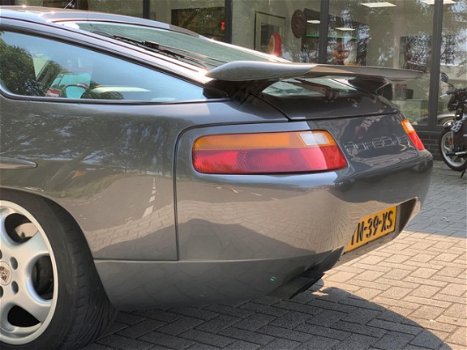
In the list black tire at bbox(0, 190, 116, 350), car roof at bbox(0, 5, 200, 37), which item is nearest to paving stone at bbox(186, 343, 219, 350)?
black tire at bbox(0, 190, 116, 350)

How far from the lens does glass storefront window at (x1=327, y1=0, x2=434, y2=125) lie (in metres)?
9.99

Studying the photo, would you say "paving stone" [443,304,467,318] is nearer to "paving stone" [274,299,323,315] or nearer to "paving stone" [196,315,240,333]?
"paving stone" [274,299,323,315]

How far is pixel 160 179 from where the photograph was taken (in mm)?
2227

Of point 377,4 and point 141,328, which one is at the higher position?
point 377,4

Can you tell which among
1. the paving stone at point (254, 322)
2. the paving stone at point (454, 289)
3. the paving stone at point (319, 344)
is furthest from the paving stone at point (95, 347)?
the paving stone at point (454, 289)

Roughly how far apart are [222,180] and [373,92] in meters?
1.29

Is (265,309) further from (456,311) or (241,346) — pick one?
(456,311)

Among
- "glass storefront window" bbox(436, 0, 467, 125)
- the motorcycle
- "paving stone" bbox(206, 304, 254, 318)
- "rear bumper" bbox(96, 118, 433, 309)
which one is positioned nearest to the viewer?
"rear bumper" bbox(96, 118, 433, 309)

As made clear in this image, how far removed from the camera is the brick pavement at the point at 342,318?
283 cm

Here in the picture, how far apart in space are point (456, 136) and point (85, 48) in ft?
22.4

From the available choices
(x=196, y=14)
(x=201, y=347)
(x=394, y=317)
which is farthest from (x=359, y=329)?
(x=196, y=14)

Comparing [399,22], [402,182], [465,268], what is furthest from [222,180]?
[399,22]

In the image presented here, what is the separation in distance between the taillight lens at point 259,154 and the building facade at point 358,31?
7845 millimetres

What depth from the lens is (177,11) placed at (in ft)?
39.6
